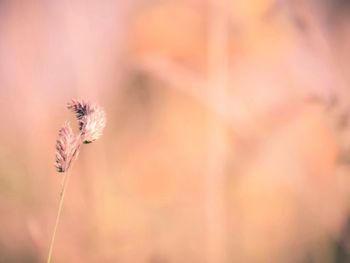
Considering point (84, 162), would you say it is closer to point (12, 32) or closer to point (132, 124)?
point (132, 124)

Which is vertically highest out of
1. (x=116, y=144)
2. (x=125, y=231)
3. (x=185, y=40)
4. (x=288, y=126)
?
(x=185, y=40)

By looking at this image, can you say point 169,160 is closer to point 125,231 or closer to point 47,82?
point 125,231

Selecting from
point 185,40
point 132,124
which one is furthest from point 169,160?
point 185,40

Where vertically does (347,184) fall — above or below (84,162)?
above

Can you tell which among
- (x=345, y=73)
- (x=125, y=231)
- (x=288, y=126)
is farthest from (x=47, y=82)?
(x=345, y=73)

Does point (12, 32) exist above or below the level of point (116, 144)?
above

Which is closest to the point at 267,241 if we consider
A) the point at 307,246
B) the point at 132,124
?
the point at 307,246
